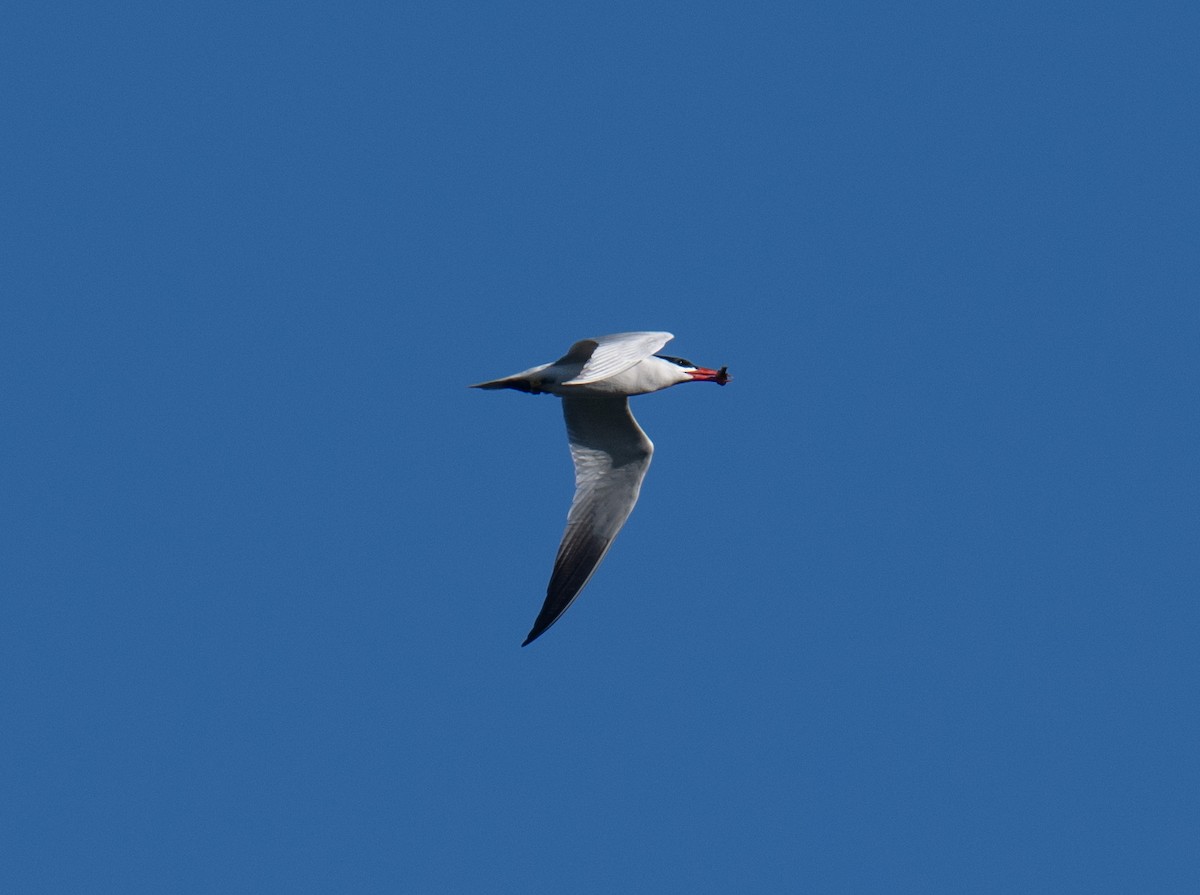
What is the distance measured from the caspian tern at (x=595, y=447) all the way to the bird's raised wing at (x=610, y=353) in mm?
26

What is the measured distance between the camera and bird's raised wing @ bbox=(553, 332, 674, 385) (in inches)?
500

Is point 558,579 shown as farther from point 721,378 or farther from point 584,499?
point 721,378

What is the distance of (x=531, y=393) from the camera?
14859 mm

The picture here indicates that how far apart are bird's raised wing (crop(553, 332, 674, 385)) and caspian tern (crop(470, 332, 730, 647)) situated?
0.03 meters

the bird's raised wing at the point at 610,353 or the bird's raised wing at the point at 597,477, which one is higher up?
the bird's raised wing at the point at 610,353

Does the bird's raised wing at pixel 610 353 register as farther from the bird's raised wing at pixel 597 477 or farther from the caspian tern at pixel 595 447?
the bird's raised wing at pixel 597 477

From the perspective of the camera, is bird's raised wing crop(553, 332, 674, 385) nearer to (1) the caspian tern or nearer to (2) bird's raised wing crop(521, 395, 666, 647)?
(1) the caspian tern

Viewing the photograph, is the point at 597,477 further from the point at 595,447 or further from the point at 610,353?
the point at 610,353

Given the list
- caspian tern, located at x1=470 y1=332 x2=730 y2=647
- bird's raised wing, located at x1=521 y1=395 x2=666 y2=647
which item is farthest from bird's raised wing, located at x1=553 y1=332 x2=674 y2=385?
bird's raised wing, located at x1=521 y1=395 x2=666 y2=647

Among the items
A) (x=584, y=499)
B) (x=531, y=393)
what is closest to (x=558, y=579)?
(x=584, y=499)

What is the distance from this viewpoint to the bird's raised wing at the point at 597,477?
15.5 metres

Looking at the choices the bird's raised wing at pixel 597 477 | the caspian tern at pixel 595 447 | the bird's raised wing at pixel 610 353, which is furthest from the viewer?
the bird's raised wing at pixel 597 477

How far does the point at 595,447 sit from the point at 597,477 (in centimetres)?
31

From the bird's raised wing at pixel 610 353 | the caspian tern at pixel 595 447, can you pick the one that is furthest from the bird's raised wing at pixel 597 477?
the bird's raised wing at pixel 610 353
